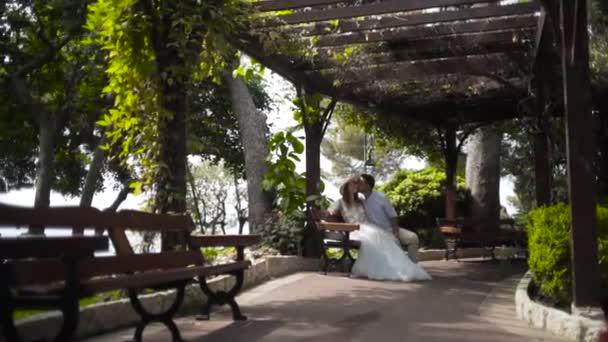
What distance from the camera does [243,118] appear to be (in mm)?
17859

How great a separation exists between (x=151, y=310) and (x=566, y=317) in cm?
349

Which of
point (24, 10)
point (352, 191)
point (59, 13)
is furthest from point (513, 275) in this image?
point (24, 10)

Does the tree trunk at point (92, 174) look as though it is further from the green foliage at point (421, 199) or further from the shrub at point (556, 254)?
the shrub at point (556, 254)

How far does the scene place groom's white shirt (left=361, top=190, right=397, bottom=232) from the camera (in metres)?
11.4

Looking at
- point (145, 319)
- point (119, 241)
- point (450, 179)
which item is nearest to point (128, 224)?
point (119, 241)

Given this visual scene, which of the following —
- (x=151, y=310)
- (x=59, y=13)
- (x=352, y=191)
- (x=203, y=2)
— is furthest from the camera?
(x=59, y=13)

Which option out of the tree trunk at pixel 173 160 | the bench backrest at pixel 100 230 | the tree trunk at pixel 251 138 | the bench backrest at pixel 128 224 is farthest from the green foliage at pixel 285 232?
the bench backrest at pixel 128 224

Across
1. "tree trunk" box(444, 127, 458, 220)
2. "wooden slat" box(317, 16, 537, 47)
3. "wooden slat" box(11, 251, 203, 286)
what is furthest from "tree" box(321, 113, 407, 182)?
"wooden slat" box(11, 251, 203, 286)

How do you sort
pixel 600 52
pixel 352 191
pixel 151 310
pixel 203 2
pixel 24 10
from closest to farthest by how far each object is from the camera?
pixel 151 310 → pixel 203 2 → pixel 352 191 → pixel 600 52 → pixel 24 10

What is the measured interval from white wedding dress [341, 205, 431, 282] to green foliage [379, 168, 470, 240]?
275 inches

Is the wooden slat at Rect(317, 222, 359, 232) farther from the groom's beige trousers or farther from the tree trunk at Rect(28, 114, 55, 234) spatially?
the tree trunk at Rect(28, 114, 55, 234)

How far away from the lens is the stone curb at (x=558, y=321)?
568cm

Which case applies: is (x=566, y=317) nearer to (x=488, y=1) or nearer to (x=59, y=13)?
(x=488, y=1)

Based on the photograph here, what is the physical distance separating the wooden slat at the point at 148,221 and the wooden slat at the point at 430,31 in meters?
4.41
